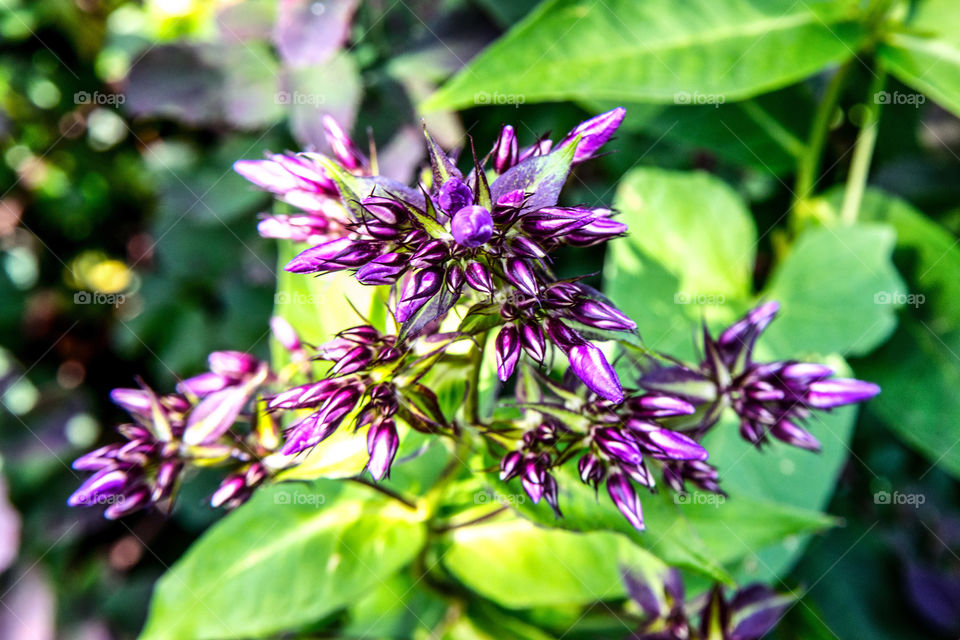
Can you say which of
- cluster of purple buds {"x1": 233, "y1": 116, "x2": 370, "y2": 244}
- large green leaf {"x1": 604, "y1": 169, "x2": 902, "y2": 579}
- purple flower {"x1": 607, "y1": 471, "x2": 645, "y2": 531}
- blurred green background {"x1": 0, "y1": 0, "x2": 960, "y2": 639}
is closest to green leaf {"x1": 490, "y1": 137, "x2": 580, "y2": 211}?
cluster of purple buds {"x1": 233, "y1": 116, "x2": 370, "y2": 244}

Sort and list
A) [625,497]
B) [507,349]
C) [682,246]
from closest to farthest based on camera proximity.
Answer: [507,349] < [625,497] < [682,246]

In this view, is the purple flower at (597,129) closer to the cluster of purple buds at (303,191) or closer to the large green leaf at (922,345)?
the cluster of purple buds at (303,191)

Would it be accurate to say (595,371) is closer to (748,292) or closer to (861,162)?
(748,292)

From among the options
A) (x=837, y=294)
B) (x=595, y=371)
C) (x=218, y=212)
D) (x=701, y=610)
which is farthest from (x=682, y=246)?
(x=218, y=212)

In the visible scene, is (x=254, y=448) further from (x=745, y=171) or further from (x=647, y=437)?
(x=745, y=171)

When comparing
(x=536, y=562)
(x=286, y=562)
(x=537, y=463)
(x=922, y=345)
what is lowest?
(x=922, y=345)

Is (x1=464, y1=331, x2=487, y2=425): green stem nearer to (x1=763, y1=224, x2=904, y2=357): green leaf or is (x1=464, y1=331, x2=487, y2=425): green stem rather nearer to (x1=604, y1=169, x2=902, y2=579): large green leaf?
(x1=604, y1=169, x2=902, y2=579): large green leaf
